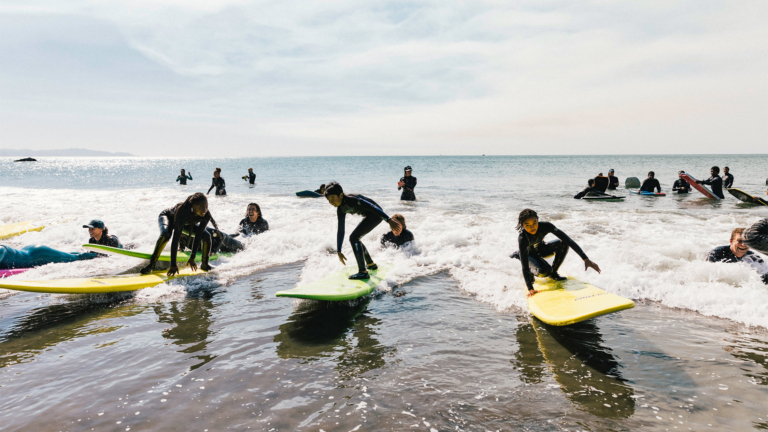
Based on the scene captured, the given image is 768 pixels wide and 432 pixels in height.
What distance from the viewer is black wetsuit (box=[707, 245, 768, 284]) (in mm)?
5758

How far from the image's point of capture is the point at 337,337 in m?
4.61

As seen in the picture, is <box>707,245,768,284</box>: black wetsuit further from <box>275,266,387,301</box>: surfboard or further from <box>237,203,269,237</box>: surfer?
<box>237,203,269,237</box>: surfer

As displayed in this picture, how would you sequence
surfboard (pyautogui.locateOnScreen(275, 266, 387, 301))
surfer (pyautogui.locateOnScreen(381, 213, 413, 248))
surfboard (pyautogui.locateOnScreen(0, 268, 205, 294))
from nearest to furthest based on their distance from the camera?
surfboard (pyautogui.locateOnScreen(275, 266, 387, 301)) < surfboard (pyautogui.locateOnScreen(0, 268, 205, 294)) < surfer (pyautogui.locateOnScreen(381, 213, 413, 248))

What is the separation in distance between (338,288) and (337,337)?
1.23 metres

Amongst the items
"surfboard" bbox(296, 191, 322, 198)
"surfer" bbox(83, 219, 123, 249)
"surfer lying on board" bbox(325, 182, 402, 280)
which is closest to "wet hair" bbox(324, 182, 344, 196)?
"surfer lying on board" bbox(325, 182, 402, 280)

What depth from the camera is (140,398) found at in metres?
3.36

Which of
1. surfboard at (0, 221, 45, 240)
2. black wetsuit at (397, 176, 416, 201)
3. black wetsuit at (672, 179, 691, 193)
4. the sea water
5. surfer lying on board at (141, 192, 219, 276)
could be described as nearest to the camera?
the sea water

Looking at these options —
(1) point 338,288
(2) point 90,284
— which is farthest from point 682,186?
(2) point 90,284

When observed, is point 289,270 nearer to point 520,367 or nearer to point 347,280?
point 347,280

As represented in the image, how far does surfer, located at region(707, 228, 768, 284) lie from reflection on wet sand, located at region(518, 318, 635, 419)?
3.21 metres

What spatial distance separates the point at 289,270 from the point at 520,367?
215 inches

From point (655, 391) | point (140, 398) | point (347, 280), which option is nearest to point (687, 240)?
point (655, 391)

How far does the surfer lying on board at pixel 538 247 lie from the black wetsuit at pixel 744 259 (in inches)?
99.9

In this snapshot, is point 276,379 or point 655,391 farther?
point 276,379
